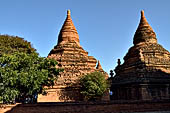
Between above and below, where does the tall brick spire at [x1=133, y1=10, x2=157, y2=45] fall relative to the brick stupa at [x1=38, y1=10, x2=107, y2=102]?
above

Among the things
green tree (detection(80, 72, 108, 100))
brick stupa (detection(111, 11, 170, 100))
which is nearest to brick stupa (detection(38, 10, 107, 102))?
green tree (detection(80, 72, 108, 100))

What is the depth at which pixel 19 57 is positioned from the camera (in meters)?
17.2

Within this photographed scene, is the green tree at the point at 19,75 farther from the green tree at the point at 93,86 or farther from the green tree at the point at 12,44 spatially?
the green tree at the point at 93,86

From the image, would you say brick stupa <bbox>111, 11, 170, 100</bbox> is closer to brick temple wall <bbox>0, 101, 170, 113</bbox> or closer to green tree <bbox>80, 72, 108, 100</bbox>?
brick temple wall <bbox>0, 101, 170, 113</bbox>

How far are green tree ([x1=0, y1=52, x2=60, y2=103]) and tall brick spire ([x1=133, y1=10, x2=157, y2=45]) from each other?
1853 centimetres

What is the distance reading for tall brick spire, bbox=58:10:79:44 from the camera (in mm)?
30688

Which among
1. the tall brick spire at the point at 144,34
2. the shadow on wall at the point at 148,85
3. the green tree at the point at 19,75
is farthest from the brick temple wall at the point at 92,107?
the tall brick spire at the point at 144,34

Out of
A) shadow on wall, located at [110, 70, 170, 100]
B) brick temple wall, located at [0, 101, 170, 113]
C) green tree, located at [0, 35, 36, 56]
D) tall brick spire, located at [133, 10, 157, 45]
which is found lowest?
brick temple wall, located at [0, 101, 170, 113]

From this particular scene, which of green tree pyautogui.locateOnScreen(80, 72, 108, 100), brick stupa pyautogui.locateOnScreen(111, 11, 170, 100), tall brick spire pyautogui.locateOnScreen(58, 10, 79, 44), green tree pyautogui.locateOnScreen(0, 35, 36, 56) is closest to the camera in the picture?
green tree pyautogui.locateOnScreen(80, 72, 108, 100)

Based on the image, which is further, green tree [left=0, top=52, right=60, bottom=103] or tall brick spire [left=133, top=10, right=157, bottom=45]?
tall brick spire [left=133, top=10, right=157, bottom=45]

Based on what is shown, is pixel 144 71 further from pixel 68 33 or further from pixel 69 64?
pixel 68 33

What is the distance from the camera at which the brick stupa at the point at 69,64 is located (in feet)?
75.9

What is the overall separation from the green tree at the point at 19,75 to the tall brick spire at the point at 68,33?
12961 millimetres

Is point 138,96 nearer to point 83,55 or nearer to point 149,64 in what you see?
point 149,64
